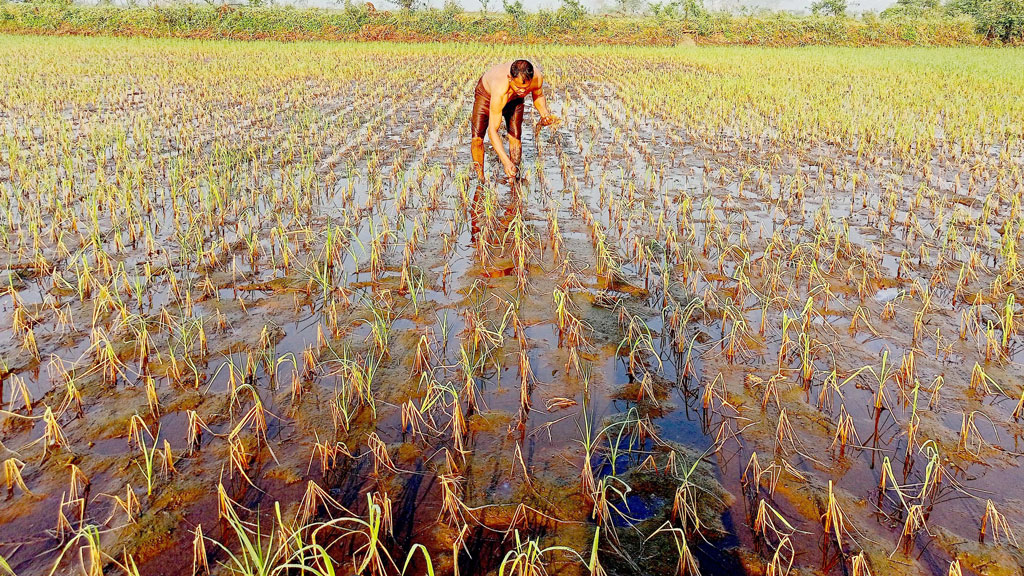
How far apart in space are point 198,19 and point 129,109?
87.3 ft

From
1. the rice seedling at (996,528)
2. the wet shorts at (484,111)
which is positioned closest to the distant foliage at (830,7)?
the wet shorts at (484,111)

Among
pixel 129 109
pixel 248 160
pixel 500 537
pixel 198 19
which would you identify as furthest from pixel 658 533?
pixel 198 19

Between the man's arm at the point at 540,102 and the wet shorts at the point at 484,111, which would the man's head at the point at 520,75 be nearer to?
the man's arm at the point at 540,102

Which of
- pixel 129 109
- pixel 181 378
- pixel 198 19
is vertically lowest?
pixel 181 378

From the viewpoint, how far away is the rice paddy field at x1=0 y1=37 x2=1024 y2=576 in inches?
82.7

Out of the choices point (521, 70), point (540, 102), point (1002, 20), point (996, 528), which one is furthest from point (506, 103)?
point (1002, 20)

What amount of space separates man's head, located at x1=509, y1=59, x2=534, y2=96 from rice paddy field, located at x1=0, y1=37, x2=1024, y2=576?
1087mm

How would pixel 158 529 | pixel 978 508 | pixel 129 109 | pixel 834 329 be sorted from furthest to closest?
pixel 129 109
pixel 834 329
pixel 978 508
pixel 158 529

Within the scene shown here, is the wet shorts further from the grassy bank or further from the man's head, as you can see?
the grassy bank

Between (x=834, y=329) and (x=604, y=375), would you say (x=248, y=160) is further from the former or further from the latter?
(x=834, y=329)

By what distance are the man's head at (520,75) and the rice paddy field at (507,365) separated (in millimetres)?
1087

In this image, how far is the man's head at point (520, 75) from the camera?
5762 mm

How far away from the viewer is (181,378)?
299 cm

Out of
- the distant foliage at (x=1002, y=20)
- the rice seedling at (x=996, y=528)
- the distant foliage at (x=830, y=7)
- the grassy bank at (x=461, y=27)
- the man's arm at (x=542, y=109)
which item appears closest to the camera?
the rice seedling at (x=996, y=528)
